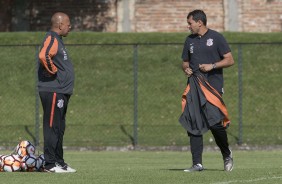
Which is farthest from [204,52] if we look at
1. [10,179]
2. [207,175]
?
[10,179]

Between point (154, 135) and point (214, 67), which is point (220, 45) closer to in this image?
point (214, 67)

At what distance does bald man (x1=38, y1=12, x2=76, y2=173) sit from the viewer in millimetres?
13984

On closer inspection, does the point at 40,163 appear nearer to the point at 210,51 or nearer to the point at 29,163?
the point at 29,163

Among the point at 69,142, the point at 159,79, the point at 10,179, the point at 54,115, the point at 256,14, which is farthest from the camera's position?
the point at 256,14

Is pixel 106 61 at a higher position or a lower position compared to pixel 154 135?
higher

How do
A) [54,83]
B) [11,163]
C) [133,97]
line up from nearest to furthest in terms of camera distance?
[54,83] → [11,163] → [133,97]

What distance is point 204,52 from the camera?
1420 centimetres

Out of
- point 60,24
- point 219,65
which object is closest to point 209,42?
point 219,65

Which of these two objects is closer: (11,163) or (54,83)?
(54,83)

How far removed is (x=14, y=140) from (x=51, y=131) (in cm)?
1094

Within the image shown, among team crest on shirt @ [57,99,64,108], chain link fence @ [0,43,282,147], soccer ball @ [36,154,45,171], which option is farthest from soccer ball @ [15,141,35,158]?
chain link fence @ [0,43,282,147]

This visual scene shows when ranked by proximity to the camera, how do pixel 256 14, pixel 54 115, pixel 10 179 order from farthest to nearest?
pixel 256 14, pixel 54 115, pixel 10 179

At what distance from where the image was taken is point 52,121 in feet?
46.2

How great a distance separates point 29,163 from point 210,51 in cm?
291
